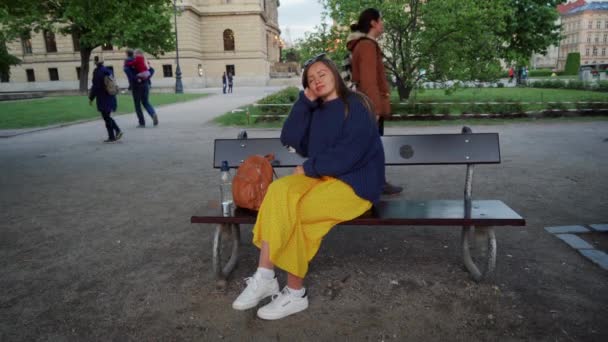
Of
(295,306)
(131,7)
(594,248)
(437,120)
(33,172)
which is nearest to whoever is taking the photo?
(295,306)

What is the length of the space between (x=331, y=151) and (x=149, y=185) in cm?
409

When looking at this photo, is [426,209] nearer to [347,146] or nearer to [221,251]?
[347,146]

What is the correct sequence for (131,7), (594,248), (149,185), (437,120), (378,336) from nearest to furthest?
(378,336) → (594,248) → (149,185) → (131,7) → (437,120)

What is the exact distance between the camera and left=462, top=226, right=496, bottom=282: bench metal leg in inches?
121

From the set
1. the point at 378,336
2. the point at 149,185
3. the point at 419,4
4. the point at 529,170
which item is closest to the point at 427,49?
the point at 419,4

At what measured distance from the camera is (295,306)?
289 centimetres

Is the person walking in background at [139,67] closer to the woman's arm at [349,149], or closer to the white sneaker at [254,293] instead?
the woman's arm at [349,149]

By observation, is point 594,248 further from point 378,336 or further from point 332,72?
point 332,72

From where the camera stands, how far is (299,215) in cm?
287

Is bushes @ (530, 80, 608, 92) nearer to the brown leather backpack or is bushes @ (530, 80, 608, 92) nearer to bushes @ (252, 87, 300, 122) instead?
bushes @ (252, 87, 300, 122)

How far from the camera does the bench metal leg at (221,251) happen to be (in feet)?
10.4

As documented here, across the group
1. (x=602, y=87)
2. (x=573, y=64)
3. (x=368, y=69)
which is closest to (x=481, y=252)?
(x=368, y=69)

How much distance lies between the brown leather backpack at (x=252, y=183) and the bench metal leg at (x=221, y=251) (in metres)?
0.28

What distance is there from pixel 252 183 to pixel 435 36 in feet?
39.8
